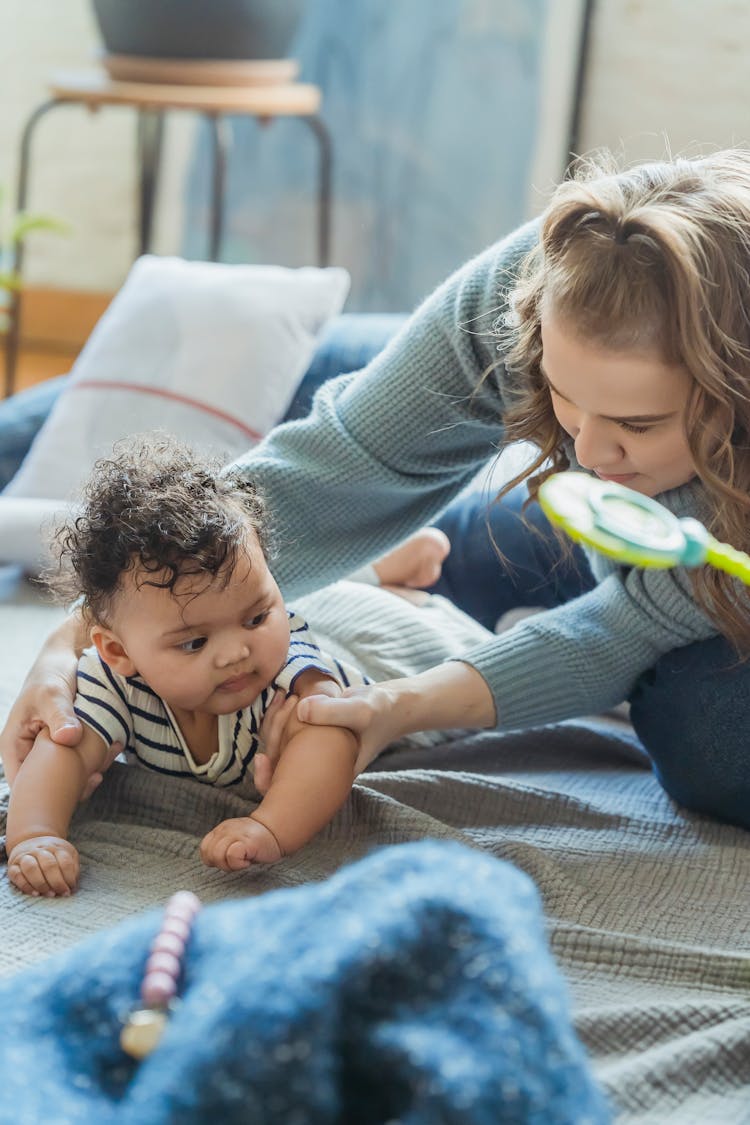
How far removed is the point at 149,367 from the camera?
203cm

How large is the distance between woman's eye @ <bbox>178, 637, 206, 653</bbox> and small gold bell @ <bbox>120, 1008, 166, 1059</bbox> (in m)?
0.47

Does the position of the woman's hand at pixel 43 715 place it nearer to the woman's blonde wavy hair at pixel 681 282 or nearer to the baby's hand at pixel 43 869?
the baby's hand at pixel 43 869

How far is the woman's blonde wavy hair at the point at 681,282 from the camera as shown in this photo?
1031 mm

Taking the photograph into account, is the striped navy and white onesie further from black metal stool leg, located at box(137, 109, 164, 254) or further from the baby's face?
black metal stool leg, located at box(137, 109, 164, 254)

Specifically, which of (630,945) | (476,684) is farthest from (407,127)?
(630,945)

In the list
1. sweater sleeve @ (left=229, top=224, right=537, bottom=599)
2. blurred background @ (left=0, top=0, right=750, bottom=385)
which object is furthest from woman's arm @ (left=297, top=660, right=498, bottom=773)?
blurred background @ (left=0, top=0, right=750, bottom=385)

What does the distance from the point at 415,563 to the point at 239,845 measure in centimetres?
63

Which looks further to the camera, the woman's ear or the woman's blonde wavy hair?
the woman's ear

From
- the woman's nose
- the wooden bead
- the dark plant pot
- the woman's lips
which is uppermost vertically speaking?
the dark plant pot

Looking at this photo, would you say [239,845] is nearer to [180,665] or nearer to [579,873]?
[180,665]

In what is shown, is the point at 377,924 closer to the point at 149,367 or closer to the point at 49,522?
the point at 49,522

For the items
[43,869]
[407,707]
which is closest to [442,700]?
[407,707]

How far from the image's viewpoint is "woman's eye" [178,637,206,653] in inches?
45.4

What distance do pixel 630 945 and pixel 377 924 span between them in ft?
1.43
